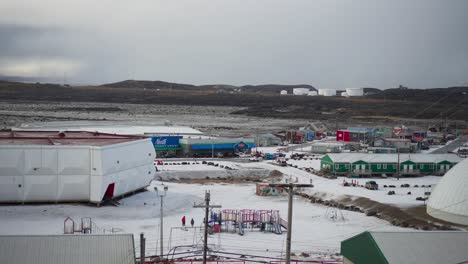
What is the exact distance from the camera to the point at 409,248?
46.2 ft

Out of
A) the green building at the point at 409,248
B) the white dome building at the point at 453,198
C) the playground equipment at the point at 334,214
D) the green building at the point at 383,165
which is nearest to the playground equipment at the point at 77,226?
the green building at the point at 409,248

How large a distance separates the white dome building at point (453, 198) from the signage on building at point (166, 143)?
28113 millimetres

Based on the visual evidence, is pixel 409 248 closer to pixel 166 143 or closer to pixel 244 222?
pixel 244 222

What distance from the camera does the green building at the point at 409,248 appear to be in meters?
13.7

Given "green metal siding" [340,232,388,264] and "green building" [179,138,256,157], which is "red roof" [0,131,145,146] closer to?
"green metal siding" [340,232,388,264]

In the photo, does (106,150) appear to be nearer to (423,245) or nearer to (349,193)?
(349,193)

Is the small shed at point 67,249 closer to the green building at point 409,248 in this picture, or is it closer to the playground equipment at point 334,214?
the green building at point 409,248

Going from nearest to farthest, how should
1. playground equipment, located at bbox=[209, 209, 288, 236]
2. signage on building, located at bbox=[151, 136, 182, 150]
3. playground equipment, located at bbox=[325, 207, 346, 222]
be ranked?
playground equipment, located at bbox=[209, 209, 288, 236]
playground equipment, located at bbox=[325, 207, 346, 222]
signage on building, located at bbox=[151, 136, 182, 150]

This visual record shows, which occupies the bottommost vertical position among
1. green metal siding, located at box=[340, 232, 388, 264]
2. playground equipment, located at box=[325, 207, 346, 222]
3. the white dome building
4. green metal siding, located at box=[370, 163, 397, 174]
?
playground equipment, located at box=[325, 207, 346, 222]

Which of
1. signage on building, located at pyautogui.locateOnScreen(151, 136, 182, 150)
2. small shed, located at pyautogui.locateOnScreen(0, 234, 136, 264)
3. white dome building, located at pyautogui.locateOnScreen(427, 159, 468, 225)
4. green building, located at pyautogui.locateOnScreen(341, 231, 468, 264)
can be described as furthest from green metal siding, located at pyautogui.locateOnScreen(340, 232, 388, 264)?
signage on building, located at pyautogui.locateOnScreen(151, 136, 182, 150)

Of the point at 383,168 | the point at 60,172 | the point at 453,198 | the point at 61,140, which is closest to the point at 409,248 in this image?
the point at 453,198

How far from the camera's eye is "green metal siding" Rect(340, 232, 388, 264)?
13.9 m

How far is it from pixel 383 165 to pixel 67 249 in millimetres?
27863

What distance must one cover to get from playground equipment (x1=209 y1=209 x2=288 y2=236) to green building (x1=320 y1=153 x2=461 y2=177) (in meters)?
14.7
